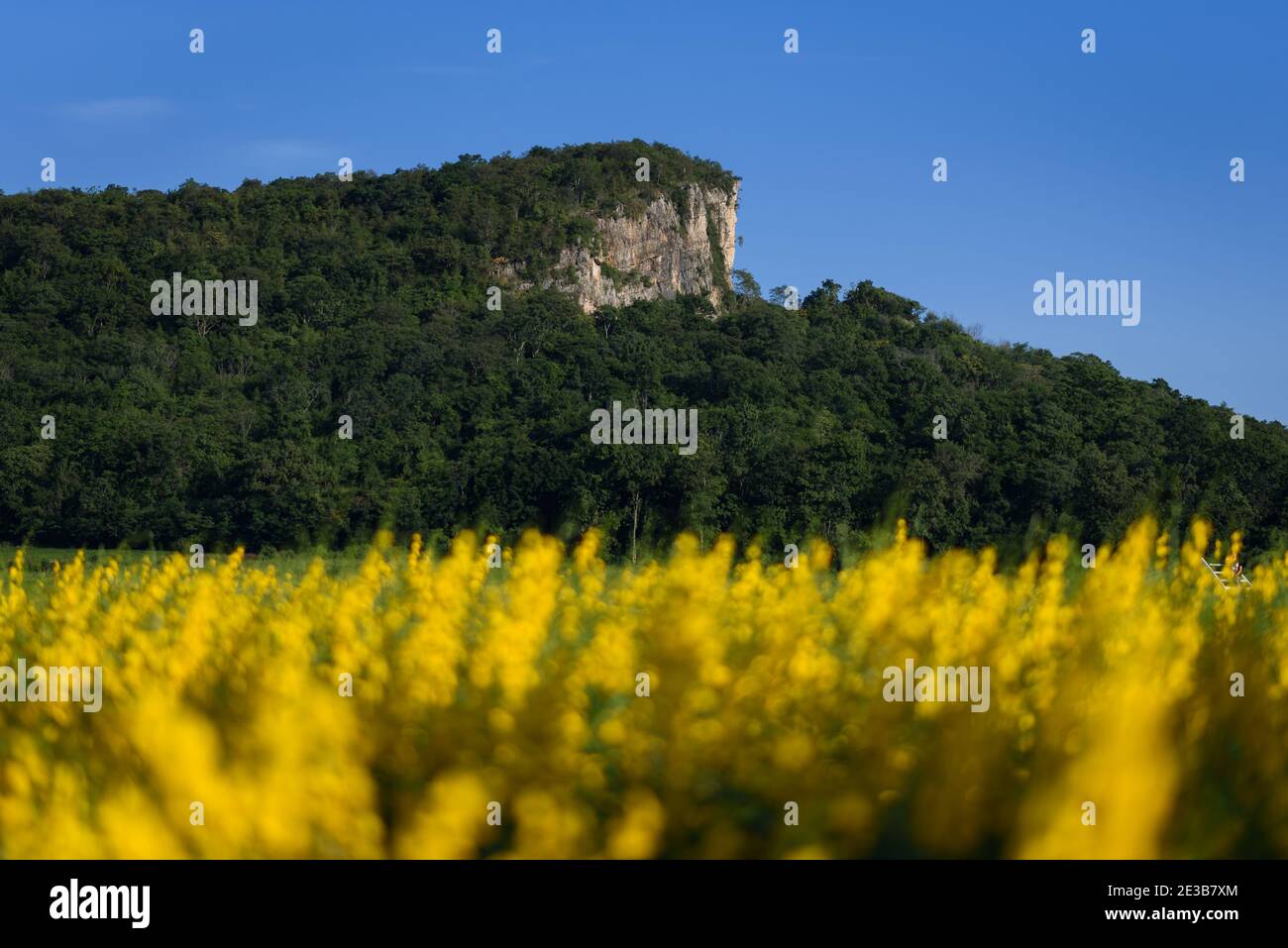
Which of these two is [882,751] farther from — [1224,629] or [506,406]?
[506,406]

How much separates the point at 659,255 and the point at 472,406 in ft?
188

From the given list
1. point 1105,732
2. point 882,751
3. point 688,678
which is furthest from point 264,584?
point 1105,732

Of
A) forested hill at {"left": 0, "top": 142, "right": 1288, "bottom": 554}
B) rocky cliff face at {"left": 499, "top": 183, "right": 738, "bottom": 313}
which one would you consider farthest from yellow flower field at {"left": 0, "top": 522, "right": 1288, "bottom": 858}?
rocky cliff face at {"left": 499, "top": 183, "right": 738, "bottom": 313}

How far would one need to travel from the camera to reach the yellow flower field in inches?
107

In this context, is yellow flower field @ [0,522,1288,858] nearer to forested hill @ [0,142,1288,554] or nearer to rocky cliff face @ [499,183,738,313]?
forested hill @ [0,142,1288,554]

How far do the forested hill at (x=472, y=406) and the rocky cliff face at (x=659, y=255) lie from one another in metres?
9.58

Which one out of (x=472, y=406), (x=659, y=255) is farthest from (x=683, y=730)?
(x=659, y=255)

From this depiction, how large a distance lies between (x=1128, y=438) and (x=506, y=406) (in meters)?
20.2

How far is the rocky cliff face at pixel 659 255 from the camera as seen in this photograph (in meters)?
92.4

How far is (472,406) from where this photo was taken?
45.7m

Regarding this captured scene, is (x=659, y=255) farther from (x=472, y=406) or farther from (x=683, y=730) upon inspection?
(x=683, y=730)

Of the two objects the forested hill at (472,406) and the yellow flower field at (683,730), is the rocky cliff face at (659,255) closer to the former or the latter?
the forested hill at (472,406)

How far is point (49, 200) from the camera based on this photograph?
7575 centimetres

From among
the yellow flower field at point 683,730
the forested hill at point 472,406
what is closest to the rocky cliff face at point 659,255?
the forested hill at point 472,406
